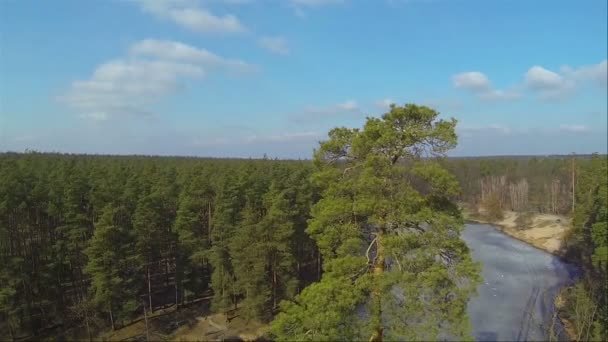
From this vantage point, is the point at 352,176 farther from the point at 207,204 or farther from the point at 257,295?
the point at 207,204

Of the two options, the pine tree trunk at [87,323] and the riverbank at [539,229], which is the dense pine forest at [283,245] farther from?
the riverbank at [539,229]

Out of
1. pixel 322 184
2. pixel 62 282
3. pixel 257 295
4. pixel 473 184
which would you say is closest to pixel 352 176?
pixel 322 184

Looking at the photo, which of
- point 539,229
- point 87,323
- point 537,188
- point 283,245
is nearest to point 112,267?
point 87,323

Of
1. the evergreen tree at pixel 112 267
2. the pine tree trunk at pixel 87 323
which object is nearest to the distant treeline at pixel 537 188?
the evergreen tree at pixel 112 267

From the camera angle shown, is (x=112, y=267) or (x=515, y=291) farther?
(x=515, y=291)

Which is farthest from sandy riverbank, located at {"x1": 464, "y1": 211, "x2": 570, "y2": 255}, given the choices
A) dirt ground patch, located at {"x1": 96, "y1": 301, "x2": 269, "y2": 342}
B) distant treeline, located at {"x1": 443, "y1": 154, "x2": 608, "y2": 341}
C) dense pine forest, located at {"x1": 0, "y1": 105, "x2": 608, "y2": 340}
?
dirt ground patch, located at {"x1": 96, "y1": 301, "x2": 269, "y2": 342}

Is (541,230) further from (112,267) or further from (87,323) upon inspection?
(87,323)

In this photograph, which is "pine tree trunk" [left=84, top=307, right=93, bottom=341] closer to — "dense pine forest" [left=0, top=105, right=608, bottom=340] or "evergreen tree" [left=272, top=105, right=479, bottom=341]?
"dense pine forest" [left=0, top=105, right=608, bottom=340]
